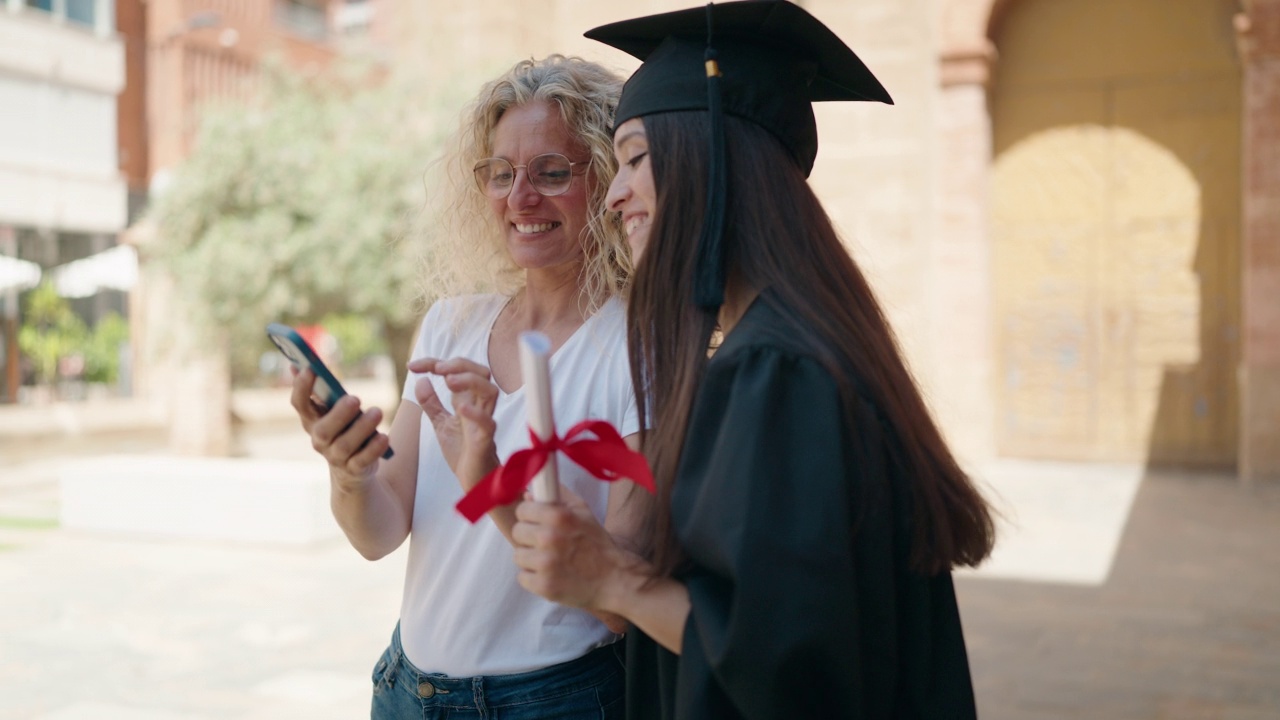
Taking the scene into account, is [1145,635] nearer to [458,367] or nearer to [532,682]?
A: [532,682]

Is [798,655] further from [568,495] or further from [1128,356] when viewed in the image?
[1128,356]

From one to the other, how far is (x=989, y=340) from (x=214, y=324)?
31.1 feet

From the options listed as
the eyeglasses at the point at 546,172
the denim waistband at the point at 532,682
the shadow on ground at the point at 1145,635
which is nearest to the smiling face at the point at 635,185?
the eyeglasses at the point at 546,172

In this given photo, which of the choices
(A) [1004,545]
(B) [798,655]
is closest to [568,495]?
(B) [798,655]

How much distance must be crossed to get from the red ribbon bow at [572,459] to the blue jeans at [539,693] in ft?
1.70

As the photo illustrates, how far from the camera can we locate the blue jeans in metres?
1.93

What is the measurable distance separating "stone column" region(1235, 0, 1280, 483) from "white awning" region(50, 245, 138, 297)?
76.6 ft

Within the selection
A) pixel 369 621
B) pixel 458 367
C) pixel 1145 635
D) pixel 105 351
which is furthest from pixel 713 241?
pixel 105 351

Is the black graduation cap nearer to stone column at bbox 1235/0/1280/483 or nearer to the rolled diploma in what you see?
the rolled diploma

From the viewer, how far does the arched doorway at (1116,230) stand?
1395 cm

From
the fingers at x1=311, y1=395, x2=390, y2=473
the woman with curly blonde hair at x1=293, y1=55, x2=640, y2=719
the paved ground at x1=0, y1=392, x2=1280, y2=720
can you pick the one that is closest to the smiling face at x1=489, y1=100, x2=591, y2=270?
the woman with curly blonde hair at x1=293, y1=55, x2=640, y2=719

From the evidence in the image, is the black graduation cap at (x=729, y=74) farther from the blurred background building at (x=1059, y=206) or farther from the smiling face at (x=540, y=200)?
the blurred background building at (x=1059, y=206)

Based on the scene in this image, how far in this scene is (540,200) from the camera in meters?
2.14

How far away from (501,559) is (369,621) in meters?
5.57
